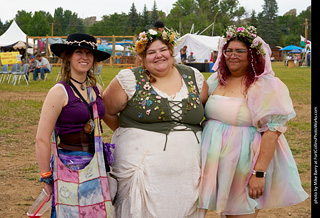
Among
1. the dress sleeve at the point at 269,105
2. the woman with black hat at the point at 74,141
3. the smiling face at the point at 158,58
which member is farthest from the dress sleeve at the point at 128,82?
the dress sleeve at the point at 269,105

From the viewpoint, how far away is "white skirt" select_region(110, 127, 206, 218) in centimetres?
308

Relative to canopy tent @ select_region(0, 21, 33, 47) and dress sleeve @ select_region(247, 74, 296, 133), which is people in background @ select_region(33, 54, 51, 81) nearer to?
canopy tent @ select_region(0, 21, 33, 47)

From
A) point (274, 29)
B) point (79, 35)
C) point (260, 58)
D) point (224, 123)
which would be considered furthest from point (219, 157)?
point (274, 29)

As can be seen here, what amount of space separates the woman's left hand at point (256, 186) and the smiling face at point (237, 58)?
2.77 feet

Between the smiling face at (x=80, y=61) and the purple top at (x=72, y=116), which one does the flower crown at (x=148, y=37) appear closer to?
the smiling face at (x=80, y=61)

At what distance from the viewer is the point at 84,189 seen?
286 cm

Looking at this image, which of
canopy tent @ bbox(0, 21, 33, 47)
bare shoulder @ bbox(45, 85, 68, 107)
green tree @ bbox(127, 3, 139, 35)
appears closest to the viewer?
bare shoulder @ bbox(45, 85, 68, 107)

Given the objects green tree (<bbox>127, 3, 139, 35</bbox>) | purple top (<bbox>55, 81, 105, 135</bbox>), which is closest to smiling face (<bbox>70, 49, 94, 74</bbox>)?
purple top (<bbox>55, 81, 105, 135</bbox>)

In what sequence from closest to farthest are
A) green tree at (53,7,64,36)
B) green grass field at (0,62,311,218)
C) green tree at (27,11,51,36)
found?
green grass field at (0,62,311,218)
green tree at (27,11,51,36)
green tree at (53,7,64,36)

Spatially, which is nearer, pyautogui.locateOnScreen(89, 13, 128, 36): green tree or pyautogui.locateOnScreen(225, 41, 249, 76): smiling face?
pyautogui.locateOnScreen(225, 41, 249, 76): smiling face

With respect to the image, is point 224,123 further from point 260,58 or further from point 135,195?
point 135,195

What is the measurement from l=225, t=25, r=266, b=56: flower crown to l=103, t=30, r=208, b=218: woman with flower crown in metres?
0.46

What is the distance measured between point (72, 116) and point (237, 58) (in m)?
1.35

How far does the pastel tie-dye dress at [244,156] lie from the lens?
10.2ft
